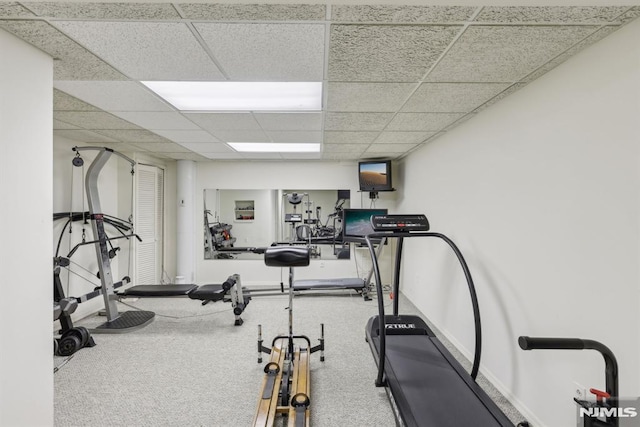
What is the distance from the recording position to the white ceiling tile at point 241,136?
338 cm

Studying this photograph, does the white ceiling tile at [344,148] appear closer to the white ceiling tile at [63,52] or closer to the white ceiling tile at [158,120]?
the white ceiling tile at [158,120]

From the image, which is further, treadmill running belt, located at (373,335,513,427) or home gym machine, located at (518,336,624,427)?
treadmill running belt, located at (373,335,513,427)

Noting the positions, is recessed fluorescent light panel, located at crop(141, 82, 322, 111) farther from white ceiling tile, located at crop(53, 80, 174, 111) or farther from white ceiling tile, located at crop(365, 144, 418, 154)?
white ceiling tile, located at crop(365, 144, 418, 154)

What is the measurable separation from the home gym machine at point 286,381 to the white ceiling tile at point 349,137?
5.60 feet

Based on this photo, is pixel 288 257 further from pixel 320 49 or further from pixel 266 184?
pixel 266 184

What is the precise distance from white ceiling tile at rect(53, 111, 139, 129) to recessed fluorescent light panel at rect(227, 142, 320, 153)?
1270 millimetres

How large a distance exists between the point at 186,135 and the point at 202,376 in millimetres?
2648

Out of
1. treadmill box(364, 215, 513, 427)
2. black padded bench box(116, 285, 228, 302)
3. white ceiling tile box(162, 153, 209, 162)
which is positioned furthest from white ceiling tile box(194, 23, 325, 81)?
white ceiling tile box(162, 153, 209, 162)

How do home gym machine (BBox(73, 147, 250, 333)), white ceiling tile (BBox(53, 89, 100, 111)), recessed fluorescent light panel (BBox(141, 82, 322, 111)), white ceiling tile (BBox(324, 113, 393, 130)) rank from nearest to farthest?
recessed fluorescent light panel (BBox(141, 82, 322, 111)) < white ceiling tile (BBox(53, 89, 100, 111)) < white ceiling tile (BBox(324, 113, 393, 130)) < home gym machine (BBox(73, 147, 250, 333))

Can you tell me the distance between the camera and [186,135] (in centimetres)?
355

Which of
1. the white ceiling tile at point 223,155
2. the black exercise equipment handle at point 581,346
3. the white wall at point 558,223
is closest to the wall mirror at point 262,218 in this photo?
the white ceiling tile at point 223,155

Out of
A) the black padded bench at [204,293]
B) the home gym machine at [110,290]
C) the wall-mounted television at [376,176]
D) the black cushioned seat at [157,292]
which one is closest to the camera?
the home gym machine at [110,290]

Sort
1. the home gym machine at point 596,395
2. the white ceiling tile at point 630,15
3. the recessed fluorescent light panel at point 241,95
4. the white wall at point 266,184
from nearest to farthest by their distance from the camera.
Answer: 1. the home gym machine at point 596,395
2. the white ceiling tile at point 630,15
3. the recessed fluorescent light panel at point 241,95
4. the white wall at point 266,184

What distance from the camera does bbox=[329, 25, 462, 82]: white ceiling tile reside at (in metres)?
1.45
